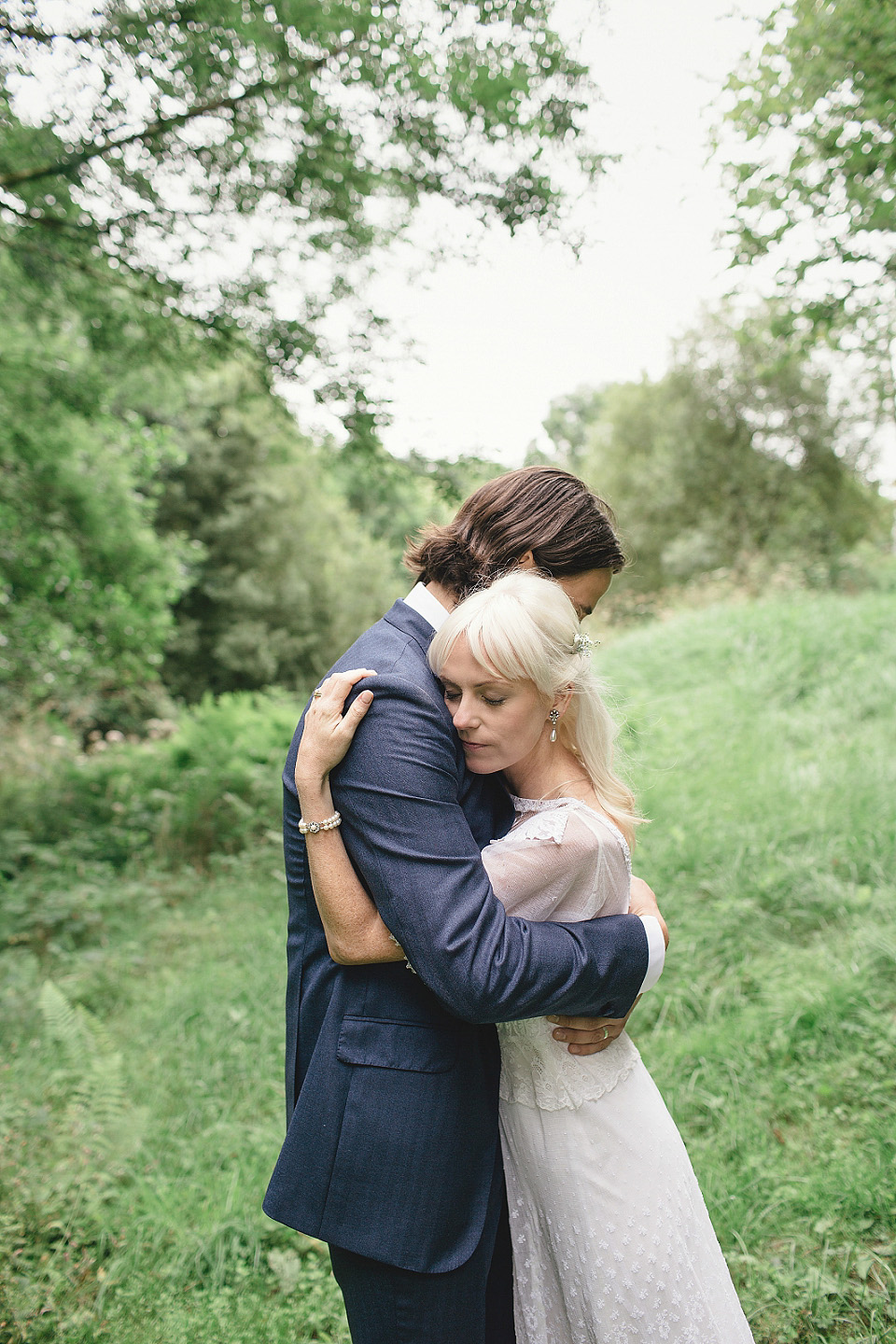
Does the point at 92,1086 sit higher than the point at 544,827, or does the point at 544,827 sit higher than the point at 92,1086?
the point at 544,827

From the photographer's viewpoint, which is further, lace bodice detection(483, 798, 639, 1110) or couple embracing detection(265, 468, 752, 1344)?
lace bodice detection(483, 798, 639, 1110)

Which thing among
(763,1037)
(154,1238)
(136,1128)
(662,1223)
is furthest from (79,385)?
(662,1223)

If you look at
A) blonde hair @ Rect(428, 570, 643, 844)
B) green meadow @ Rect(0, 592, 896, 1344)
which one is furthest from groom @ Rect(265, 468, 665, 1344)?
green meadow @ Rect(0, 592, 896, 1344)

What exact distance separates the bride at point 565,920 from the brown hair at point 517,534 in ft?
0.34

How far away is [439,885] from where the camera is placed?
52.8 inches

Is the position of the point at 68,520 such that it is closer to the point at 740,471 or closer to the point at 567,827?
the point at 567,827

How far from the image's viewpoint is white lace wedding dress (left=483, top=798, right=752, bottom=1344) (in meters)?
1.61

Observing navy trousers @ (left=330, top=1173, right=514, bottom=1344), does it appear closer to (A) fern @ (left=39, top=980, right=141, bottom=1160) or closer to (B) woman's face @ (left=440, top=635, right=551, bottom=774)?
(B) woman's face @ (left=440, top=635, right=551, bottom=774)

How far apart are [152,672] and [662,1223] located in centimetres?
949

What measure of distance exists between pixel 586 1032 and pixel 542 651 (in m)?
0.78

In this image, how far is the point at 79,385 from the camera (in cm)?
777

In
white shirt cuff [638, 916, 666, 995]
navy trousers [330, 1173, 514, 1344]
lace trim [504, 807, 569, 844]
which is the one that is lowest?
navy trousers [330, 1173, 514, 1344]

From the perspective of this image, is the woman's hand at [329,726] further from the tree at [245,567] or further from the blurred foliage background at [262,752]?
the tree at [245,567]

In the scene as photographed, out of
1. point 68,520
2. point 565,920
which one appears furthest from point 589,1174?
point 68,520
